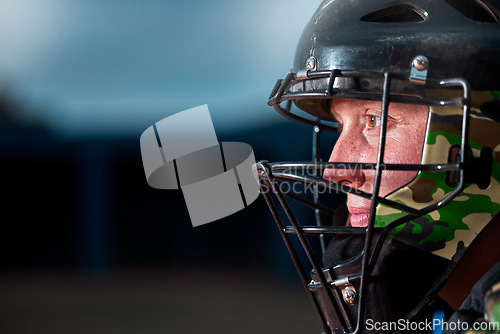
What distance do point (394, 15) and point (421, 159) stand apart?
261 mm

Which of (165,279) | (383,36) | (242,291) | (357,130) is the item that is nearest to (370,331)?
(357,130)

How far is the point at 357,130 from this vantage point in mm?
1014

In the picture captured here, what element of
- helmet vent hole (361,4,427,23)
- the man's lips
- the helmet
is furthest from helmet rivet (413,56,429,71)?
the man's lips

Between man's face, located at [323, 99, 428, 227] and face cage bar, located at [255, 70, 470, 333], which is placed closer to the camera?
face cage bar, located at [255, 70, 470, 333]

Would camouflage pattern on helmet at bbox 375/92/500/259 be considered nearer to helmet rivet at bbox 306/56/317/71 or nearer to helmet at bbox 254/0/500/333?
helmet at bbox 254/0/500/333

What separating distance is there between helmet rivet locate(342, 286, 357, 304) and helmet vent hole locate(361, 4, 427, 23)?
0.44 metres

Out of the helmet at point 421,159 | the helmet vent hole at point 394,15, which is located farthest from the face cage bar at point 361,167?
the helmet vent hole at point 394,15

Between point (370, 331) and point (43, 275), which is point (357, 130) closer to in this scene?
point (370, 331)

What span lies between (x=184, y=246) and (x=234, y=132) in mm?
1130

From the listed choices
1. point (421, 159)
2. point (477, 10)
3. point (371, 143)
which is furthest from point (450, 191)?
point (477, 10)

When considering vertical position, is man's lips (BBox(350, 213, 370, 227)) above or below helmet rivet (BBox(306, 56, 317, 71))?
below

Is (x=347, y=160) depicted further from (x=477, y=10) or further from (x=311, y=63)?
(x=477, y=10)

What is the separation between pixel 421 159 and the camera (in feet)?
2.94

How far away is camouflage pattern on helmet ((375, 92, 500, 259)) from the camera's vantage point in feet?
2.90
